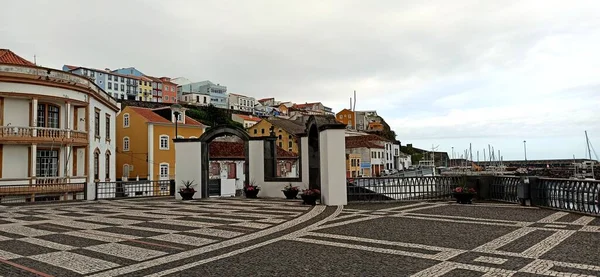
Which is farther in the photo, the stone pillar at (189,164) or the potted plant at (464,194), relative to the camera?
the stone pillar at (189,164)

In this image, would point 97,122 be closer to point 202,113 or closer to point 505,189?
point 505,189

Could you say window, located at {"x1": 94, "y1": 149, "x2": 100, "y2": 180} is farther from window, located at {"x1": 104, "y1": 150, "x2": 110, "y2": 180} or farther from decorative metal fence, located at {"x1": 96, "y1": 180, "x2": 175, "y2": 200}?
decorative metal fence, located at {"x1": 96, "y1": 180, "x2": 175, "y2": 200}

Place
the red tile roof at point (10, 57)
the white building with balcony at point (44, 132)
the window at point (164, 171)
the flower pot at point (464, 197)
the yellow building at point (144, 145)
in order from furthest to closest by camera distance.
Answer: the window at point (164, 171) → the yellow building at point (144, 145) → the red tile roof at point (10, 57) → the white building with balcony at point (44, 132) → the flower pot at point (464, 197)

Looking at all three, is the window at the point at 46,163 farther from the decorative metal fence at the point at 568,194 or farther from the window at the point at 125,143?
the decorative metal fence at the point at 568,194

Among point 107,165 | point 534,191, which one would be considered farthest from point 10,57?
point 534,191

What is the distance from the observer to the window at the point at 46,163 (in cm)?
2552

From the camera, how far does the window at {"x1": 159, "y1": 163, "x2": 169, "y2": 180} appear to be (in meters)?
39.8

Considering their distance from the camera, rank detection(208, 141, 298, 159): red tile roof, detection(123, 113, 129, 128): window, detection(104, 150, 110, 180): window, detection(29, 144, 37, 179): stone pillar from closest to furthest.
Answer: detection(29, 144, 37, 179): stone pillar → detection(104, 150, 110, 180): window → detection(208, 141, 298, 159): red tile roof → detection(123, 113, 129, 128): window

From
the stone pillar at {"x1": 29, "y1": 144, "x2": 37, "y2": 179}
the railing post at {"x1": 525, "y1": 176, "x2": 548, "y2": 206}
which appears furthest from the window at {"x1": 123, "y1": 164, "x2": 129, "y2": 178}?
the railing post at {"x1": 525, "y1": 176, "x2": 548, "y2": 206}

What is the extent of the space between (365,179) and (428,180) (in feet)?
8.69

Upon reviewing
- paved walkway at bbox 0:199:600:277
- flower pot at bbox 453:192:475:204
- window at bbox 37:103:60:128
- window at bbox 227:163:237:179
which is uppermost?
window at bbox 37:103:60:128

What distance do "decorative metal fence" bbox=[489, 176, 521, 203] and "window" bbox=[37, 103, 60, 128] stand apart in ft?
81.5

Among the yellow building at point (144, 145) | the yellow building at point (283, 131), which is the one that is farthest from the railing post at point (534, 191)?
Result: the yellow building at point (283, 131)

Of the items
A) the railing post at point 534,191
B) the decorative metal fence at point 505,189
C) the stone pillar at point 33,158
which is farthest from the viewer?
the stone pillar at point 33,158
